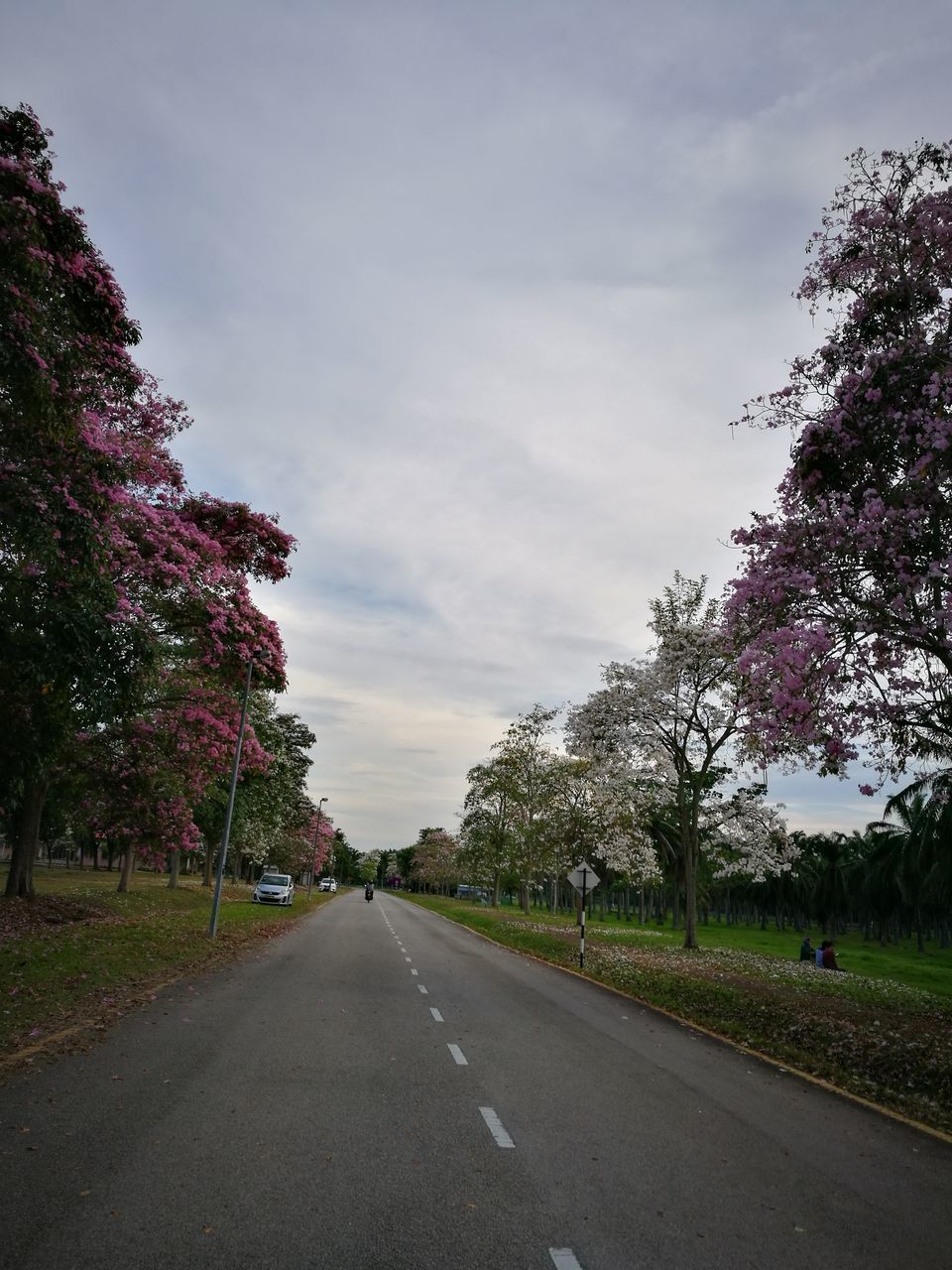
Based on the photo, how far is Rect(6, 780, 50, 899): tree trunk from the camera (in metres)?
25.3

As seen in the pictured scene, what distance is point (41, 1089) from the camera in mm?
7297

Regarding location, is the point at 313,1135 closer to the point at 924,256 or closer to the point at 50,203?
the point at 50,203

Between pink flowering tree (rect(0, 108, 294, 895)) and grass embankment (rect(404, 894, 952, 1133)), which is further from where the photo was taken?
pink flowering tree (rect(0, 108, 294, 895))

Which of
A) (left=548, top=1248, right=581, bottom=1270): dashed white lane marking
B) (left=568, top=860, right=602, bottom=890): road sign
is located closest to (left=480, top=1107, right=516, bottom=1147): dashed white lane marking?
(left=548, top=1248, right=581, bottom=1270): dashed white lane marking

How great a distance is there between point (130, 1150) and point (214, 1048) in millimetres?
3762

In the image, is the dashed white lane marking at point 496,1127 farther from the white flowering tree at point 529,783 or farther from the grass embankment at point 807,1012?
the white flowering tree at point 529,783

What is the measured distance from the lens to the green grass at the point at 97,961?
10.7 metres

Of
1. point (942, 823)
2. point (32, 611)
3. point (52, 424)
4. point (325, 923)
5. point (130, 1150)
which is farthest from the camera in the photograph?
point (942, 823)

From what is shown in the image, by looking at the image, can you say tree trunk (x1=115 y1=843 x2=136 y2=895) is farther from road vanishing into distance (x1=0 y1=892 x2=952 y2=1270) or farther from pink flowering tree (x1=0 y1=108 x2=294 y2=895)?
road vanishing into distance (x1=0 y1=892 x2=952 y2=1270)

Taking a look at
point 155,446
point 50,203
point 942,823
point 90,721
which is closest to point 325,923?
point 90,721

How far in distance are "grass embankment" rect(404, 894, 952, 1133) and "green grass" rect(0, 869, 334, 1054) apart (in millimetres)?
9393

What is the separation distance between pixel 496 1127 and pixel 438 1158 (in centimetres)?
101

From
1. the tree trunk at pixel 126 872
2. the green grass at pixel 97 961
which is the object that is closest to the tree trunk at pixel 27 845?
the green grass at pixel 97 961

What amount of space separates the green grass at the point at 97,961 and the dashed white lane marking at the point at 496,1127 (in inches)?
199
